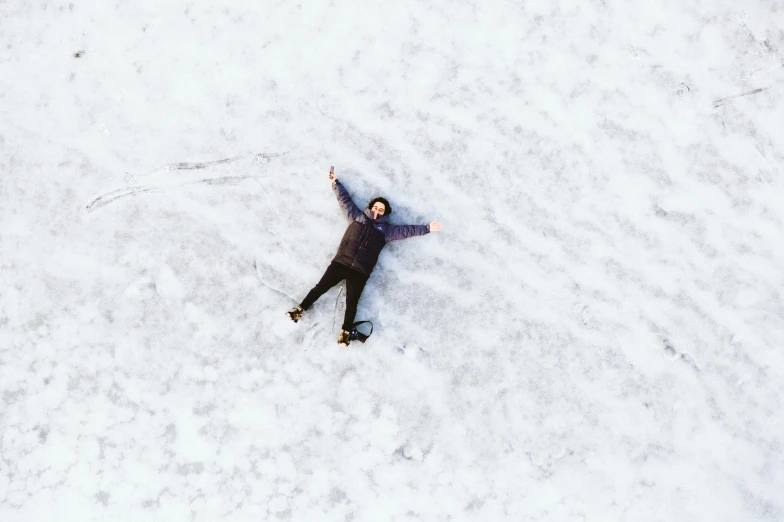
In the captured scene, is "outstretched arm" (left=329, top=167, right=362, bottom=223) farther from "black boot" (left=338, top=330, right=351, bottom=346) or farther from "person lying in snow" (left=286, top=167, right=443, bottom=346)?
"black boot" (left=338, top=330, right=351, bottom=346)

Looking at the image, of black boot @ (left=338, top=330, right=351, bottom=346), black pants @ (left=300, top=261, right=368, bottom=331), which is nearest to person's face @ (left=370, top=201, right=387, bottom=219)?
black pants @ (left=300, top=261, right=368, bottom=331)

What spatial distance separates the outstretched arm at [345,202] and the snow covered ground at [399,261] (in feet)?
0.57

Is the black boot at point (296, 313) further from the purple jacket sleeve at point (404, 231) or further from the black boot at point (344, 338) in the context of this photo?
the purple jacket sleeve at point (404, 231)

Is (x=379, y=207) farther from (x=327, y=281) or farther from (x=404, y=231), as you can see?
(x=327, y=281)

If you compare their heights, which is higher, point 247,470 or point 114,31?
point 114,31

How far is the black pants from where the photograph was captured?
11.9 feet

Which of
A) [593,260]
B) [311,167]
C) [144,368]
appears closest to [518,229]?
[593,260]

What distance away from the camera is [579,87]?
384 cm

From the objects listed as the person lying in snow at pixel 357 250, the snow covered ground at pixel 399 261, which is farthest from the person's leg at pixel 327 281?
the snow covered ground at pixel 399 261

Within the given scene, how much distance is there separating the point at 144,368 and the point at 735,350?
452cm

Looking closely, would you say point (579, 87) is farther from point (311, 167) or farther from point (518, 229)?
point (311, 167)

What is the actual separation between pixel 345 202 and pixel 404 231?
49cm

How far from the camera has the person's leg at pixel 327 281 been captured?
3.62 meters

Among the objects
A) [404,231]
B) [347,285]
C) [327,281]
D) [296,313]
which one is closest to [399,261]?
[404,231]
